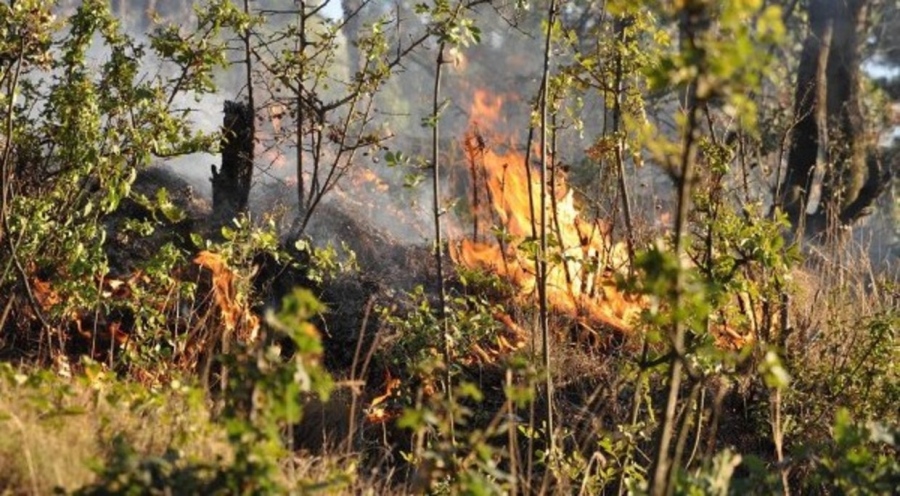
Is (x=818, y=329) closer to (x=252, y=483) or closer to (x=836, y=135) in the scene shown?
(x=252, y=483)

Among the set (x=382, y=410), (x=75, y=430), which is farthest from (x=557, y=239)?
(x=75, y=430)

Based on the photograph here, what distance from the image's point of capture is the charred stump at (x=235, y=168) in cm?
686

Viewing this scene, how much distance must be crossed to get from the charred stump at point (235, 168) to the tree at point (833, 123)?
272 inches

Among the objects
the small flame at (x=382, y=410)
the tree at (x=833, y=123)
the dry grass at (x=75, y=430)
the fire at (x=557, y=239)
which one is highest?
the tree at (x=833, y=123)

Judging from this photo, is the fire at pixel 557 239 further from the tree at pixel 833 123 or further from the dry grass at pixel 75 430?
the tree at pixel 833 123

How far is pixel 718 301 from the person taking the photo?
3971 millimetres

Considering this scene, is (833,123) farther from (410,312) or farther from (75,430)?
(75,430)

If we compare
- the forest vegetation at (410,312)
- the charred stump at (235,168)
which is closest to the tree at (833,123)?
the forest vegetation at (410,312)

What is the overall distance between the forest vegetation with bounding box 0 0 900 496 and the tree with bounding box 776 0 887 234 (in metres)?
5.26

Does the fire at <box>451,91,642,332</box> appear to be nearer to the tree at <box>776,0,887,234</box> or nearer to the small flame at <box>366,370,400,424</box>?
the small flame at <box>366,370,400,424</box>

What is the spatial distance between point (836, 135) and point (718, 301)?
941 cm

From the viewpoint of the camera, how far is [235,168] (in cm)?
704

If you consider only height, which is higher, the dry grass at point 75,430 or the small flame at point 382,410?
the dry grass at point 75,430

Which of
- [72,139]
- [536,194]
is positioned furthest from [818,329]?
[72,139]
